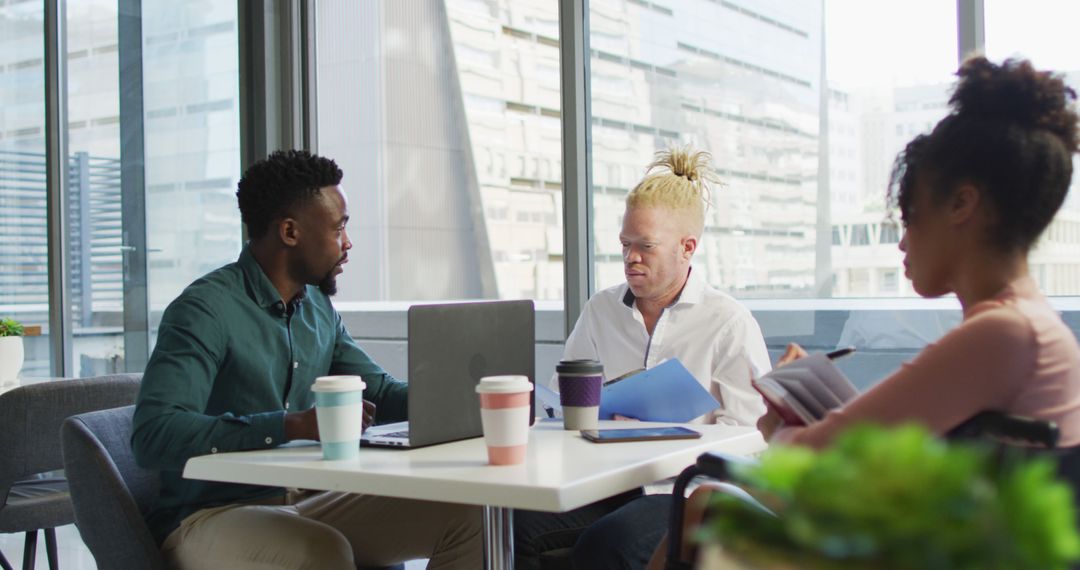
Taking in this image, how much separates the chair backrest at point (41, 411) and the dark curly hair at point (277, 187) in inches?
32.4

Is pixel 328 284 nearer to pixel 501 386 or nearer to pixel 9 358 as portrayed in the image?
pixel 501 386

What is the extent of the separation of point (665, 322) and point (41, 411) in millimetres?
1745

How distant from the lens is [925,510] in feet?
1.37

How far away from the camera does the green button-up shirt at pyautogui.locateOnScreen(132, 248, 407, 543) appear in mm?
1796

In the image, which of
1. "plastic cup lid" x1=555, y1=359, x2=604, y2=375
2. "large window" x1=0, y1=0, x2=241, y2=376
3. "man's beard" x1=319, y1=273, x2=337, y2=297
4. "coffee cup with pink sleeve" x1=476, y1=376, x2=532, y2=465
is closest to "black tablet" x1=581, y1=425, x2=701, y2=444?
"plastic cup lid" x1=555, y1=359, x2=604, y2=375

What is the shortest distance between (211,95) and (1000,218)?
4.02 m

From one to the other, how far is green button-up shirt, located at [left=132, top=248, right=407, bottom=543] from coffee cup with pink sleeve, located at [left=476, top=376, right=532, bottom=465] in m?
0.44

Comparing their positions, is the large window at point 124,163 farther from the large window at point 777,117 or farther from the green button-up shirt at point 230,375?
the green button-up shirt at point 230,375

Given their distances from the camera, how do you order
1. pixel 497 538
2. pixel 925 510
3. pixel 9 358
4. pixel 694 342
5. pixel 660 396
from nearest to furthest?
pixel 925 510
pixel 497 538
pixel 660 396
pixel 694 342
pixel 9 358

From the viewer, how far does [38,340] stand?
210 inches

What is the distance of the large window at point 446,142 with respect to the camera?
3.70 metres

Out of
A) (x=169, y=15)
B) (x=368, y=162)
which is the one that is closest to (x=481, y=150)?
(x=368, y=162)

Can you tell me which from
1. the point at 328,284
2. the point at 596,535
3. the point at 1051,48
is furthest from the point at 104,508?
the point at 1051,48

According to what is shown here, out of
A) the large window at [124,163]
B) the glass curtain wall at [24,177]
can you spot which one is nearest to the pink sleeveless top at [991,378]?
the large window at [124,163]
